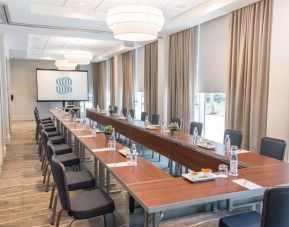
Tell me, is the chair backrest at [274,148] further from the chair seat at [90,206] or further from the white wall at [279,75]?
the chair seat at [90,206]

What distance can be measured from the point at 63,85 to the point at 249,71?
1033cm

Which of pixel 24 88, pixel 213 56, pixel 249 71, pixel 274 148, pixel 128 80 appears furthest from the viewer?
pixel 24 88

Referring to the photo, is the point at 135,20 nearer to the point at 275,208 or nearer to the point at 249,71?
the point at 249,71

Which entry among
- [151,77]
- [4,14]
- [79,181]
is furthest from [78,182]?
[151,77]

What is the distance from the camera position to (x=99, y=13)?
18.5 feet

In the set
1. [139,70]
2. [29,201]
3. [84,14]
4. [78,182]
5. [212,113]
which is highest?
[84,14]

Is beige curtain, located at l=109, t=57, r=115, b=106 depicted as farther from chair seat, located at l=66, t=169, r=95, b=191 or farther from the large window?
chair seat, located at l=66, t=169, r=95, b=191

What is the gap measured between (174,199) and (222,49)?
4617mm

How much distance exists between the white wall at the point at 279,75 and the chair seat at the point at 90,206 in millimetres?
3016

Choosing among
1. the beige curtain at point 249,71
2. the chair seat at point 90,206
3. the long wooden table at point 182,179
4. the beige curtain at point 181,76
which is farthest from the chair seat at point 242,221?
the beige curtain at point 181,76

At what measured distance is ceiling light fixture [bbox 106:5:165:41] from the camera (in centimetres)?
341

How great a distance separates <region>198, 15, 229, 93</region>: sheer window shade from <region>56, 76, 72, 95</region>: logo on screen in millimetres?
8580

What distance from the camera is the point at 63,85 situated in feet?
43.3

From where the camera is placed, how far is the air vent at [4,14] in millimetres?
4636
